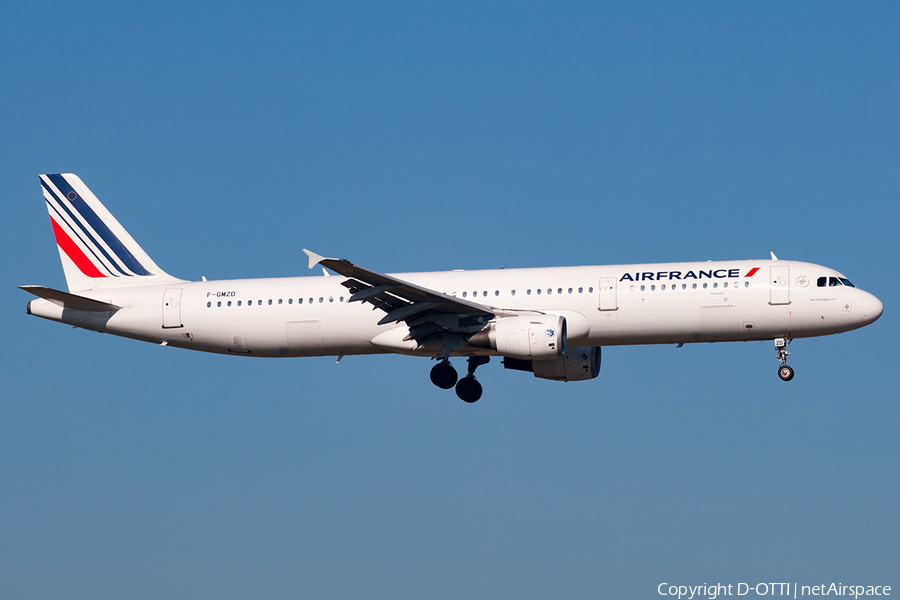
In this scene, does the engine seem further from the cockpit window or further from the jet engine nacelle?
the cockpit window

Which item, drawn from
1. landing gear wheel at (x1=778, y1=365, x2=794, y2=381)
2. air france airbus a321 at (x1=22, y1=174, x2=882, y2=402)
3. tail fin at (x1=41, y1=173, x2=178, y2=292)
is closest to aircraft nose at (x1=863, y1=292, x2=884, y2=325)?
air france airbus a321 at (x1=22, y1=174, x2=882, y2=402)

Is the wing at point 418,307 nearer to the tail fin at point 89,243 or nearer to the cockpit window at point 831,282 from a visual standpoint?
the tail fin at point 89,243

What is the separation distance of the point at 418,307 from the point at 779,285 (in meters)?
12.0

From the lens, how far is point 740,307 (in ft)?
130

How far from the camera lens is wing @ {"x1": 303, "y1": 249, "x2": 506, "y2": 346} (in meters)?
38.4

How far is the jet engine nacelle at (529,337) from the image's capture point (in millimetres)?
38938

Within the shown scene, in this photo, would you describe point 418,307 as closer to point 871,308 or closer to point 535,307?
point 535,307

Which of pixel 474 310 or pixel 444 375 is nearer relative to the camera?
pixel 474 310

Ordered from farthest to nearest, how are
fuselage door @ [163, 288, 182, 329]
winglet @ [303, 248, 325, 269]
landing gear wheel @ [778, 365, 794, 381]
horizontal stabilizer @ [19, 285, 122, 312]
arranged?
fuselage door @ [163, 288, 182, 329] → horizontal stabilizer @ [19, 285, 122, 312] → landing gear wheel @ [778, 365, 794, 381] → winglet @ [303, 248, 325, 269]

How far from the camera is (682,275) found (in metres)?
40.2

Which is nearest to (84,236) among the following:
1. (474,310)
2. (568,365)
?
(474,310)

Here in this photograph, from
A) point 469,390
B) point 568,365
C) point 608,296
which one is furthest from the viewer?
point 568,365

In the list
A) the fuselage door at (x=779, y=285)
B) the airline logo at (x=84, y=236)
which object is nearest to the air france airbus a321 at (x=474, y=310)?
the fuselage door at (x=779, y=285)

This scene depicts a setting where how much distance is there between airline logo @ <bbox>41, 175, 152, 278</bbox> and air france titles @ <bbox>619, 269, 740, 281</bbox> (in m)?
18.6
